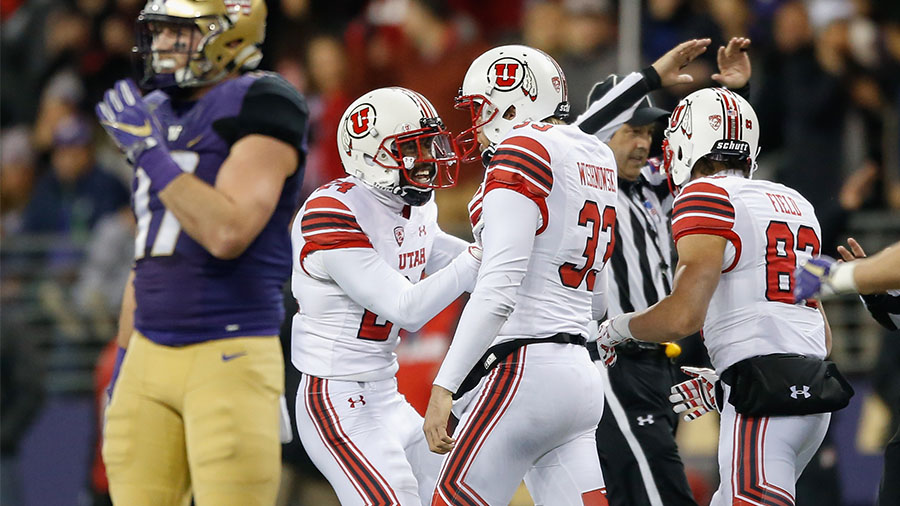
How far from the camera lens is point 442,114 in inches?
409

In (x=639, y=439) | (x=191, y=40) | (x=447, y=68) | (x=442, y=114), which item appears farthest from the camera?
(x=447, y=68)

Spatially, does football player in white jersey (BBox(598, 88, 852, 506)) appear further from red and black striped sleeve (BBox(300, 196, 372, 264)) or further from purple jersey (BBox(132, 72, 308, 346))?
purple jersey (BBox(132, 72, 308, 346))

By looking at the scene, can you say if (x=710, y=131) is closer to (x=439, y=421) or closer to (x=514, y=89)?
(x=514, y=89)

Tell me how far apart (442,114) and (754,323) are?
5755 mm

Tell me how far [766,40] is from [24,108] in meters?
7.65

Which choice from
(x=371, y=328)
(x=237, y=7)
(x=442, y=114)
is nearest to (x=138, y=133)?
(x=237, y=7)

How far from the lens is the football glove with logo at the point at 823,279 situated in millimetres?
4336

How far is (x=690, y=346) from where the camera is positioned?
7.73 meters

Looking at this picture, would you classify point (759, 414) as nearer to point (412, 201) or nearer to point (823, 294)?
point (823, 294)

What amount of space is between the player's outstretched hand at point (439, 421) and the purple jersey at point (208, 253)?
0.69 m

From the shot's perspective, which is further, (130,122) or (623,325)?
(623,325)

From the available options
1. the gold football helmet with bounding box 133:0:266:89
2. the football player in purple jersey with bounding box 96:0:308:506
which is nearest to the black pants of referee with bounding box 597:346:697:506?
the football player in purple jersey with bounding box 96:0:308:506

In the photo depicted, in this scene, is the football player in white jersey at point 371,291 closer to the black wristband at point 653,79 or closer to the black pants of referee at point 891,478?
the black wristband at point 653,79

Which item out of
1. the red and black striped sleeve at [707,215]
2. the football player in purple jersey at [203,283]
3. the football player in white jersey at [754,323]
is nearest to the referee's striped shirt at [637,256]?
the football player in white jersey at [754,323]
